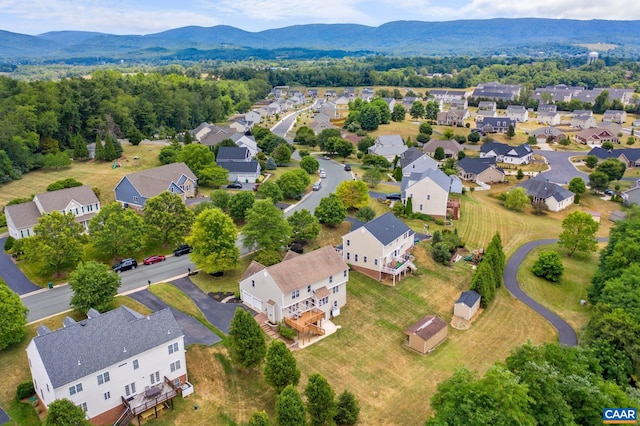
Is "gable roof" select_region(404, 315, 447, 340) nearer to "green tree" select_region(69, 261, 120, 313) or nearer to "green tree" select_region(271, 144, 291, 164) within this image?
"green tree" select_region(69, 261, 120, 313)

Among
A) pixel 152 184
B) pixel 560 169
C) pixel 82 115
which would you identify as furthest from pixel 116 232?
pixel 560 169

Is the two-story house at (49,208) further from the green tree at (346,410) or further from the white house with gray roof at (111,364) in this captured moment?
the green tree at (346,410)

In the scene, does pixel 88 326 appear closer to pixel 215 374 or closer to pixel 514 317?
pixel 215 374

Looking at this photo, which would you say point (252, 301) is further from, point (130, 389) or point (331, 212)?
point (331, 212)

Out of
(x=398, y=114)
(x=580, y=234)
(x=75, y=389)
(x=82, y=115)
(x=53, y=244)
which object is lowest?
(x=580, y=234)

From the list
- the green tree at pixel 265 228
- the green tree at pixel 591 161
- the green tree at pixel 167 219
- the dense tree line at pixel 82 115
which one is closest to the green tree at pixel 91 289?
the green tree at pixel 167 219

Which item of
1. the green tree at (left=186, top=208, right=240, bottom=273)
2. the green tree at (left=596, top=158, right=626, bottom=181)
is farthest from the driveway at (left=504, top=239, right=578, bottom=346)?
the green tree at (left=596, top=158, right=626, bottom=181)
